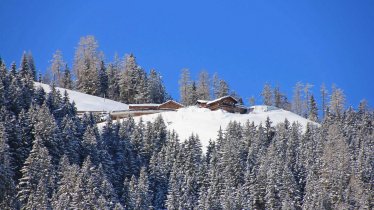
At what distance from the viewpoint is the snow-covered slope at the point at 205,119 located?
325ft

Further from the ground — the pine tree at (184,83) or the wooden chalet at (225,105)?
Answer: the pine tree at (184,83)

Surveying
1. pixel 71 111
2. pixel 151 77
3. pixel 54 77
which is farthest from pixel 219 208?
pixel 54 77

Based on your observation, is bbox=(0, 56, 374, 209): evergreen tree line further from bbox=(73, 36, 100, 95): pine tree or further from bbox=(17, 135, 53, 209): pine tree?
bbox=(73, 36, 100, 95): pine tree

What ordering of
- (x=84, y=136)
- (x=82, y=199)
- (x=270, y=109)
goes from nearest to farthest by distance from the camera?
1. (x=82, y=199)
2. (x=84, y=136)
3. (x=270, y=109)

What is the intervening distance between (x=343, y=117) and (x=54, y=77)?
73.8 m

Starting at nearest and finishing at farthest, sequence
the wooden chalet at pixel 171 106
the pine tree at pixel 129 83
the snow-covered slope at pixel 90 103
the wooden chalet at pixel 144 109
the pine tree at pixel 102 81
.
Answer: the wooden chalet at pixel 144 109 < the wooden chalet at pixel 171 106 < the snow-covered slope at pixel 90 103 < the pine tree at pixel 129 83 < the pine tree at pixel 102 81

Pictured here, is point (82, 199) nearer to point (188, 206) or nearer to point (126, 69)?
point (188, 206)

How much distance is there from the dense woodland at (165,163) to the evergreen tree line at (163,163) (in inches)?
4.8

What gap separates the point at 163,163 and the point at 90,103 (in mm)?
46445

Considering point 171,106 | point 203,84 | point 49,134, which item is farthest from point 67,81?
point 49,134

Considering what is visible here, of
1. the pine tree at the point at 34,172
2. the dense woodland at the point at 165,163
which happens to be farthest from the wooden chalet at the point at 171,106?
the pine tree at the point at 34,172

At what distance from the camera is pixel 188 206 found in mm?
68562

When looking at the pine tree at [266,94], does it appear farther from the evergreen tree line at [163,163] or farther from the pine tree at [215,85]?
the evergreen tree line at [163,163]

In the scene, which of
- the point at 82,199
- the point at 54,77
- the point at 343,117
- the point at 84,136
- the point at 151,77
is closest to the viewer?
the point at 82,199
